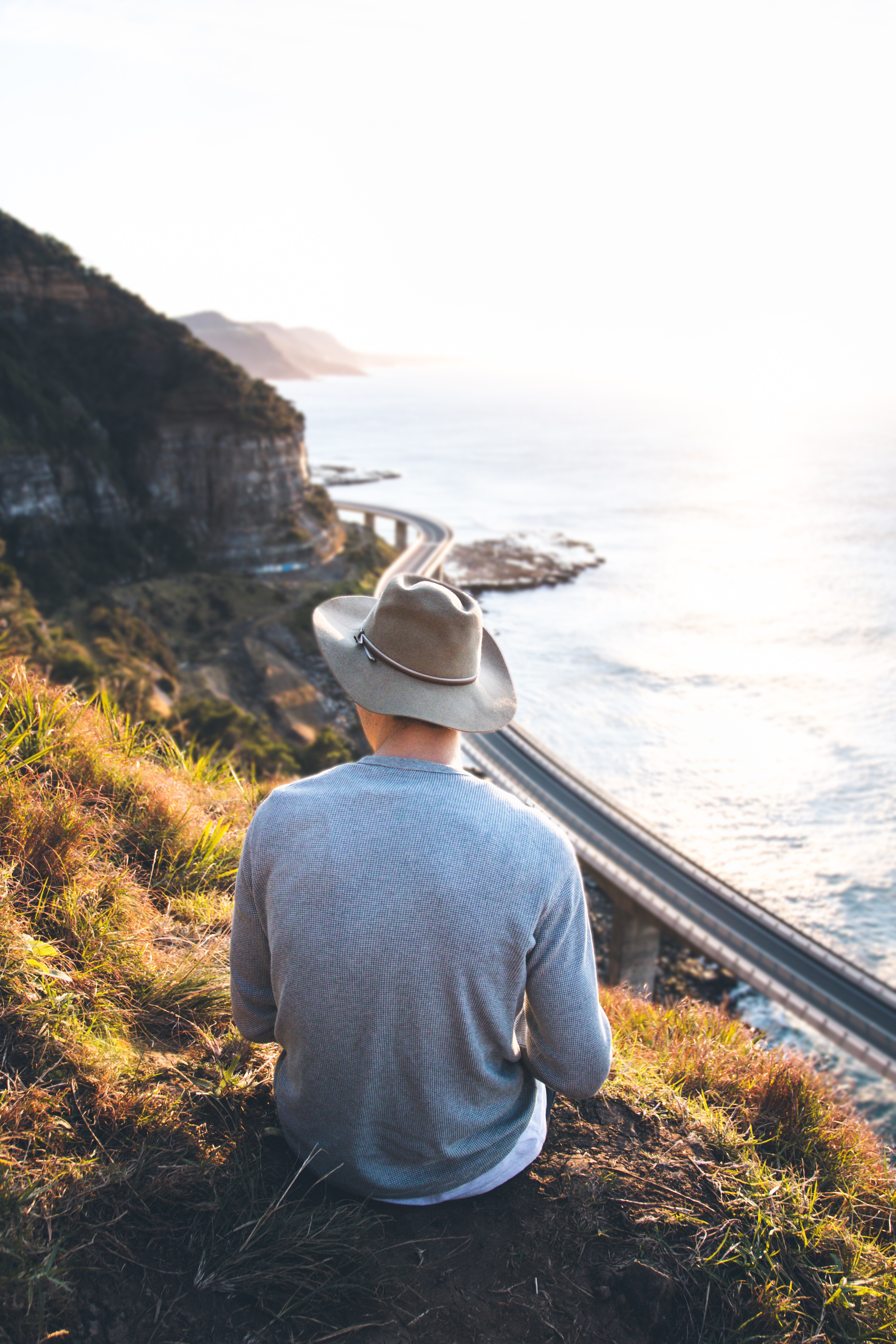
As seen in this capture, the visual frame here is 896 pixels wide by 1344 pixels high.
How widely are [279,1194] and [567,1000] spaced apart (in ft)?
3.84

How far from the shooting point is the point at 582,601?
72375 millimetres

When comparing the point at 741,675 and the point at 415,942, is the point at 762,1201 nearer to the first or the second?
the point at 415,942

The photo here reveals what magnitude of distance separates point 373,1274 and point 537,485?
135m

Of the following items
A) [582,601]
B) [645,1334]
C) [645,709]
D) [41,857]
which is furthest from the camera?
[582,601]

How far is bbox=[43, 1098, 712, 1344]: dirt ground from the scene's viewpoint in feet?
6.57

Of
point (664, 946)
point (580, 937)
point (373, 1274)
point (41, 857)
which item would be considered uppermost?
point (580, 937)

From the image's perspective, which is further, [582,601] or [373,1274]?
[582,601]

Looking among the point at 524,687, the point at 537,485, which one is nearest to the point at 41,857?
the point at 524,687

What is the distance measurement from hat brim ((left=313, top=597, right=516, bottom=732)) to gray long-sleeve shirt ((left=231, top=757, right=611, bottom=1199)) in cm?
18

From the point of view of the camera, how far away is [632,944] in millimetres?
24016

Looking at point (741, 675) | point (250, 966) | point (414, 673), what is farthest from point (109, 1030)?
point (741, 675)

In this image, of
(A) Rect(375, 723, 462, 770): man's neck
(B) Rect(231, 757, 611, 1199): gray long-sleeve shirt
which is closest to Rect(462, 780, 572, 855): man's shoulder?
(B) Rect(231, 757, 611, 1199): gray long-sleeve shirt

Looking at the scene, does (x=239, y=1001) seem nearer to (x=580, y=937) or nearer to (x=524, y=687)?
(x=580, y=937)

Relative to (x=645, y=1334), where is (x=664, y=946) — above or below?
below
